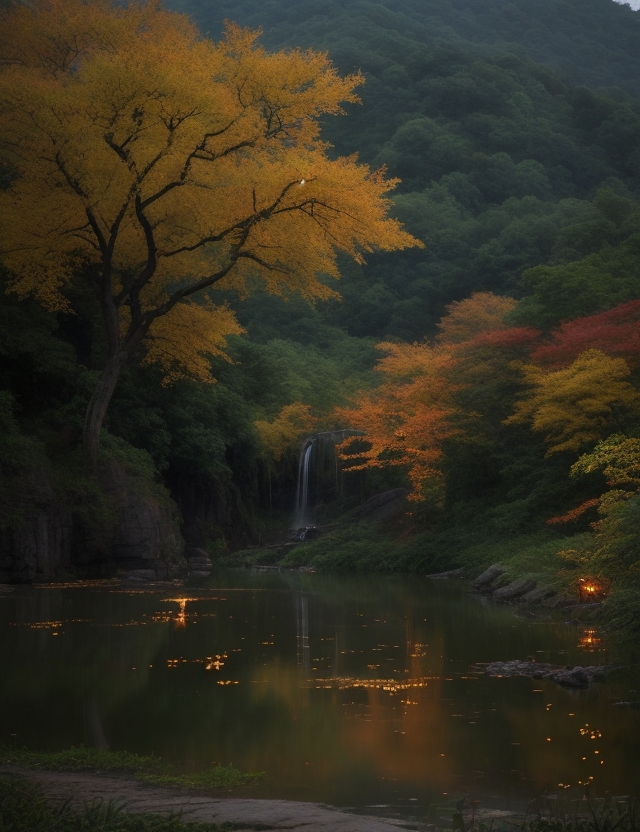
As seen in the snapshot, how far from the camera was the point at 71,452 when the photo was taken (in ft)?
64.7

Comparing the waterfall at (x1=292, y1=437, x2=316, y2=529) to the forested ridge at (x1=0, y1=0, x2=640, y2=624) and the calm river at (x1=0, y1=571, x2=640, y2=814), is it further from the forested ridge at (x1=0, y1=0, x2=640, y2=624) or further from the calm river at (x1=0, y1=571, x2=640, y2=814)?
the calm river at (x1=0, y1=571, x2=640, y2=814)

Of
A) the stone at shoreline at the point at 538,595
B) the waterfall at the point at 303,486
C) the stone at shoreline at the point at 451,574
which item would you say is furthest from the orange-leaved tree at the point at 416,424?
the stone at shoreline at the point at 538,595

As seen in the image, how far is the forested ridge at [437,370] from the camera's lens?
18.7m

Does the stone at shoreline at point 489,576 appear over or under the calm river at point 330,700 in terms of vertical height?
over

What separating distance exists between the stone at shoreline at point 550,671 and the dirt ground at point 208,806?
394 cm

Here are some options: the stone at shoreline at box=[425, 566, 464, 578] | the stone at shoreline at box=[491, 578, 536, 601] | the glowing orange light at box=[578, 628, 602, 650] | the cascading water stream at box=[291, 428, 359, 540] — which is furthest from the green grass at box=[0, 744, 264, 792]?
the cascading water stream at box=[291, 428, 359, 540]

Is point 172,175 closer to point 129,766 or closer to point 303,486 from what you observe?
point 129,766

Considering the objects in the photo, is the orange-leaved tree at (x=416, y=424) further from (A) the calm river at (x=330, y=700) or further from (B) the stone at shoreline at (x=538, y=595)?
(A) the calm river at (x=330, y=700)

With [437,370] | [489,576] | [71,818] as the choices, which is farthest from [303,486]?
[71,818]

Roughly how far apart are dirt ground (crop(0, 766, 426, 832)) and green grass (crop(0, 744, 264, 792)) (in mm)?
138

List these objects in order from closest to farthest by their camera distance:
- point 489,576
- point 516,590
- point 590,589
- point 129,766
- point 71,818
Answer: point 71,818, point 129,766, point 590,589, point 516,590, point 489,576

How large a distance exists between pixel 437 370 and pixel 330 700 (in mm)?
18628

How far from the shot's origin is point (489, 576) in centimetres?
1797

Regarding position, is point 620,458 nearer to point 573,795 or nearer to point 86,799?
point 573,795
